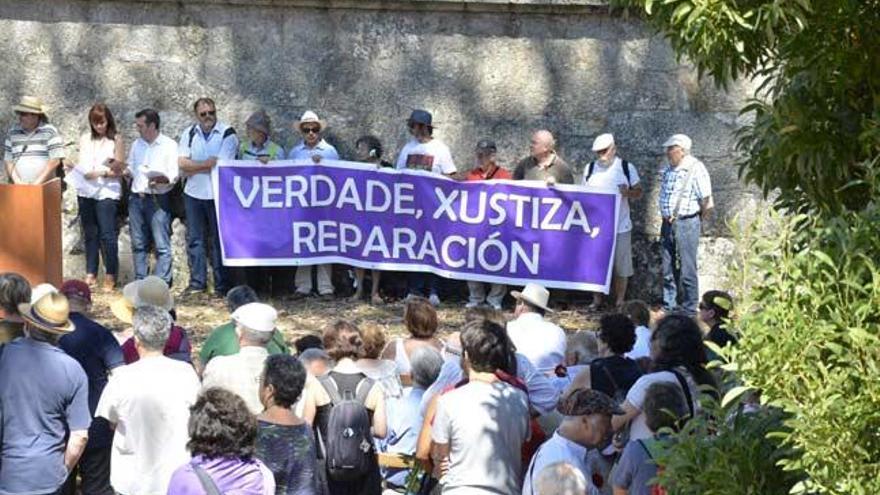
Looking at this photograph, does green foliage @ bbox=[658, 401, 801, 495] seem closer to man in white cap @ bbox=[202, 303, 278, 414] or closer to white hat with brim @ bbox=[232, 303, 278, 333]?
man in white cap @ bbox=[202, 303, 278, 414]

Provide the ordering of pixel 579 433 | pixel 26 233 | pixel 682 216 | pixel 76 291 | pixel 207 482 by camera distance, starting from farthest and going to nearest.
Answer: pixel 682 216 → pixel 26 233 → pixel 76 291 → pixel 579 433 → pixel 207 482

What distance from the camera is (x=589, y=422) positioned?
8.02 m

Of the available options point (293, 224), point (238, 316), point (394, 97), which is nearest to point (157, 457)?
point (238, 316)

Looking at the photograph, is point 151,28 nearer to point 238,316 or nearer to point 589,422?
point 238,316

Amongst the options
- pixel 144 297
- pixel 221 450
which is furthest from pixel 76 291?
pixel 221 450

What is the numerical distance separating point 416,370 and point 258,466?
226cm

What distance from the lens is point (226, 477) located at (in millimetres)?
7301

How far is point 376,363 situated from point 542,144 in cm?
671

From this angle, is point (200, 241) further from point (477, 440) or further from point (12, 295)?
point (477, 440)

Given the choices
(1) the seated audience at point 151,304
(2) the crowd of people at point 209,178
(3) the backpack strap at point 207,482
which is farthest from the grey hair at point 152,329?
(2) the crowd of people at point 209,178

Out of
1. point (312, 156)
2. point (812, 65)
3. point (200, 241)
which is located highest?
point (812, 65)

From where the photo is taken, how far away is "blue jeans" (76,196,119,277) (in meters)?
16.5

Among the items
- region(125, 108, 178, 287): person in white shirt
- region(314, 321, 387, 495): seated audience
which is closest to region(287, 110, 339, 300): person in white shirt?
region(125, 108, 178, 287): person in white shirt

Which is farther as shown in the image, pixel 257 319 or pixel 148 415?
pixel 257 319
